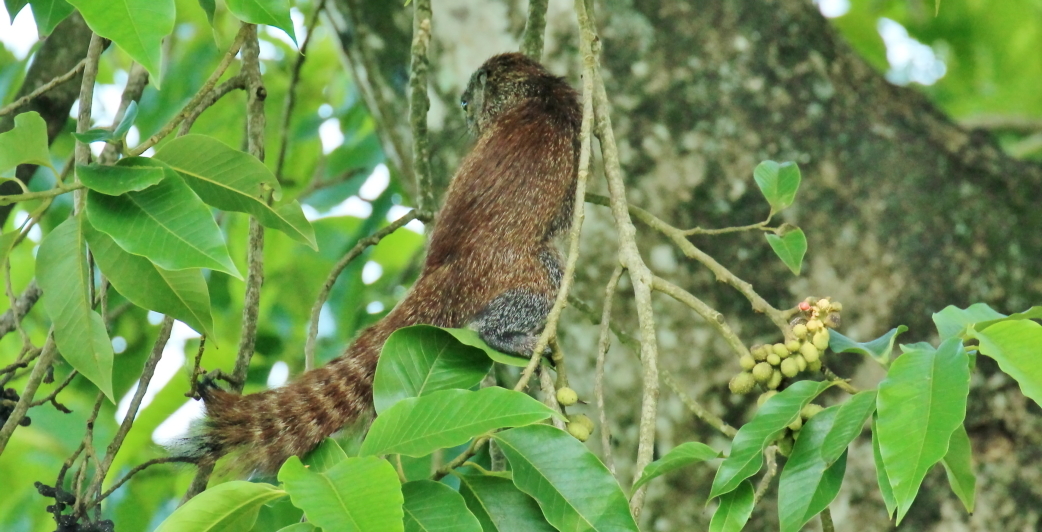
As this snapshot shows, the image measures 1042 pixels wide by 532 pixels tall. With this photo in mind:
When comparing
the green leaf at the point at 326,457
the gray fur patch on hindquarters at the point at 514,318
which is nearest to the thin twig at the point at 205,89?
the green leaf at the point at 326,457

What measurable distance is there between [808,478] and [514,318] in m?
0.89

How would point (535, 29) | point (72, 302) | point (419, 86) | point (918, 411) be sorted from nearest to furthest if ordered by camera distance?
point (918, 411) → point (72, 302) → point (419, 86) → point (535, 29)

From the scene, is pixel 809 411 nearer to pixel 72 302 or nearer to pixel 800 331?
pixel 800 331

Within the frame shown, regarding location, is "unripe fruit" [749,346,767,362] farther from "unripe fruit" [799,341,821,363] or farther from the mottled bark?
the mottled bark

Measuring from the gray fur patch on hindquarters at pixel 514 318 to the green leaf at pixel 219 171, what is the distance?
0.61 m

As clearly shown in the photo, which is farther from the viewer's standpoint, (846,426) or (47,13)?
(47,13)

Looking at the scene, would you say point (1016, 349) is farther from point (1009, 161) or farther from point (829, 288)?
point (1009, 161)

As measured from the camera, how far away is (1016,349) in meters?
1.41

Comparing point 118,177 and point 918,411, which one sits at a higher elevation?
point 118,177

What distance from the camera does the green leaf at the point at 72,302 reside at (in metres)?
1.64

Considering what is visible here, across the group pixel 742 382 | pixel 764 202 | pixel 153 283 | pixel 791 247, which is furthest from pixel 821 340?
pixel 764 202

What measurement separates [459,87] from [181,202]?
Answer: 5.94ft

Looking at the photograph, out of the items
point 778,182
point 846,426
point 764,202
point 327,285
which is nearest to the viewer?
point 846,426

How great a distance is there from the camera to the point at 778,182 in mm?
2055
